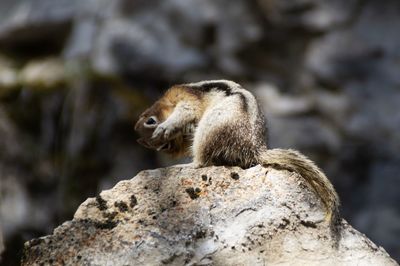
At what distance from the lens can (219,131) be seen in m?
5.54

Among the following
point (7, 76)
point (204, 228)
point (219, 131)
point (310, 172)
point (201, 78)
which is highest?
point (7, 76)

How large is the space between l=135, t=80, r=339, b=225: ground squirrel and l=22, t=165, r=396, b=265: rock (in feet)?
0.71

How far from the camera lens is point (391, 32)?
11.4 meters

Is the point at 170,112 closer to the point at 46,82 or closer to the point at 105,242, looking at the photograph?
the point at 105,242

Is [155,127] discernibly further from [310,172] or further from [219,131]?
[310,172]

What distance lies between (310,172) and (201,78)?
6.42 meters

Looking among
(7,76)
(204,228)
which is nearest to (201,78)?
(7,76)

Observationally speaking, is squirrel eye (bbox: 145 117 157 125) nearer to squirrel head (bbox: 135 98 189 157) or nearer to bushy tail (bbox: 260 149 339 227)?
squirrel head (bbox: 135 98 189 157)

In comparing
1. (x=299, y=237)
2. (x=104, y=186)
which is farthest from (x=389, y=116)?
(x=299, y=237)

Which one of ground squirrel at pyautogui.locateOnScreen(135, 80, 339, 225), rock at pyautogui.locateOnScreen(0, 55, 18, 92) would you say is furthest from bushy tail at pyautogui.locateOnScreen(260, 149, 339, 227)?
rock at pyautogui.locateOnScreen(0, 55, 18, 92)

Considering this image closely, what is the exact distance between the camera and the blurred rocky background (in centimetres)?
1111

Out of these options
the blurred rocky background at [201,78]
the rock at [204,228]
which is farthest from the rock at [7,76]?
the rock at [204,228]

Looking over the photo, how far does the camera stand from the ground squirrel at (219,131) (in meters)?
5.09

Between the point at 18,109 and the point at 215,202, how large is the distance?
7726mm
